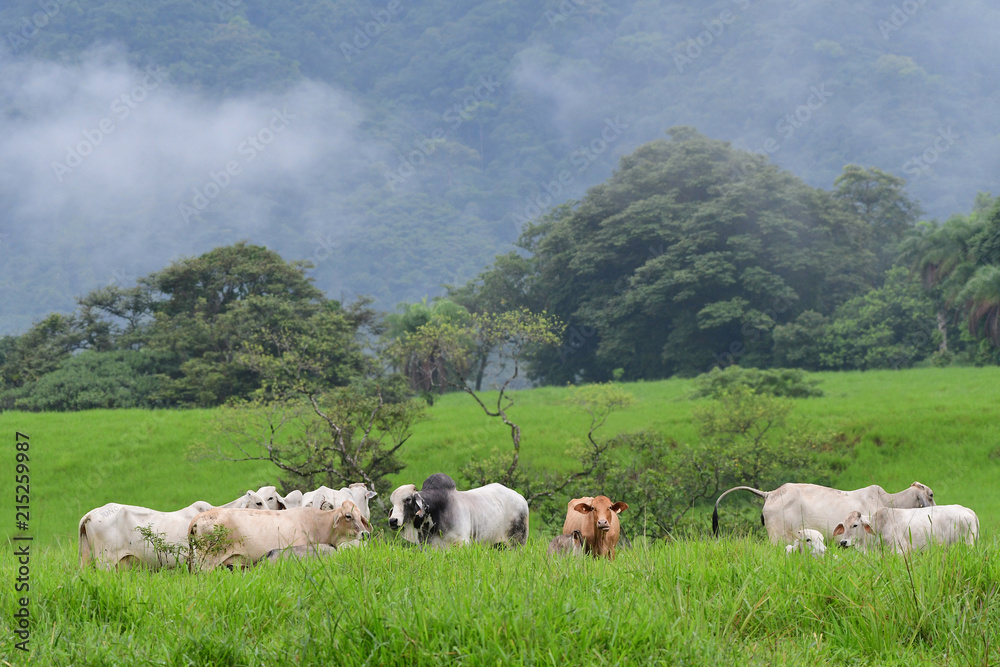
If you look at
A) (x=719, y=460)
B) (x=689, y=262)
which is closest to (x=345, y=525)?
(x=719, y=460)

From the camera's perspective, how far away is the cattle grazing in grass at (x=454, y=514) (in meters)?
7.30

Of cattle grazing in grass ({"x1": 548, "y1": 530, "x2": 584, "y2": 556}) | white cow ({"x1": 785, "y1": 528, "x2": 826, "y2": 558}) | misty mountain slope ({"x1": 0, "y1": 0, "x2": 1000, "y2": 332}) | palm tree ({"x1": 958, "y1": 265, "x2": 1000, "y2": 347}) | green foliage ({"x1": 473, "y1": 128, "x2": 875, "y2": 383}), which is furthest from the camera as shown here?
misty mountain slope ({"x1": 0, "y1": 0, "x2": 1000, "y2": 332})

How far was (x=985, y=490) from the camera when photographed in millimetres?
17344

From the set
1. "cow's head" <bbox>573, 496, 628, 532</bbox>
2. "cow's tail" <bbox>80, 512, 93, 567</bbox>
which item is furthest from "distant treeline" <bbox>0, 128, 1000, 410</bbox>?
"cow's head" <bbox>573, 496, 628, 532</bbox>

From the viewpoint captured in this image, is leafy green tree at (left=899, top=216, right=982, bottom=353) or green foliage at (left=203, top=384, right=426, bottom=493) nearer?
green foliage at (left=203, top=384, right=426, bottom=493)

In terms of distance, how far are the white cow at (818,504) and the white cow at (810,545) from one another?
3.57 ft

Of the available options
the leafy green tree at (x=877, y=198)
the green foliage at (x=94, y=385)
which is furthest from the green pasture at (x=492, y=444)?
the leafy green tree at (x=877, y=198)

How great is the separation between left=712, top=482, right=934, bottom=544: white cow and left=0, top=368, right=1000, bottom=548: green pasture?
888cm

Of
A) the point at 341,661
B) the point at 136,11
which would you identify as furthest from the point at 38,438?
the point at 136,11

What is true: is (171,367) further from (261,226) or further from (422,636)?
(261,226)

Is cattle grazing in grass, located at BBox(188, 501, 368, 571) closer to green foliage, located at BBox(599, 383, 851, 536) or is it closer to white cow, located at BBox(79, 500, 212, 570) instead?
white cow, located at BBox(79, 500, 212, 570)

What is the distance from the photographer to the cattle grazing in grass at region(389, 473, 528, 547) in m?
7.30

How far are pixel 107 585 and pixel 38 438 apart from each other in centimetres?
2474

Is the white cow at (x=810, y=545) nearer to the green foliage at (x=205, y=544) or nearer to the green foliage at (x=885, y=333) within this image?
the green foliage at (x=205, y=544)
